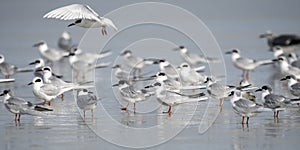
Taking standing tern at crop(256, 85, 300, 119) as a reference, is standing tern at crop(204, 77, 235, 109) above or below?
above

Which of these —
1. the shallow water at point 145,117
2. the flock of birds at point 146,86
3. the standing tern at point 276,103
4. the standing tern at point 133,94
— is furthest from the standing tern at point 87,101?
the standing tern at point 276,103

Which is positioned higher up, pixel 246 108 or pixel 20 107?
pixel 20 107

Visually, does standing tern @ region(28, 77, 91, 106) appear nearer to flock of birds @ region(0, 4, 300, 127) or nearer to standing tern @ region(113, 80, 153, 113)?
flock of birds @ region(0, 4, 300, 127)

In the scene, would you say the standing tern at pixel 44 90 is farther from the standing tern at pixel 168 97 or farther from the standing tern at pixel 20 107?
the standing tern at pixel 168 97

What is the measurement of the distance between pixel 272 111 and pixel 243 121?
100 cm

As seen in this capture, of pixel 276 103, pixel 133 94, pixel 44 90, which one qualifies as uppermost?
pixel 44 90

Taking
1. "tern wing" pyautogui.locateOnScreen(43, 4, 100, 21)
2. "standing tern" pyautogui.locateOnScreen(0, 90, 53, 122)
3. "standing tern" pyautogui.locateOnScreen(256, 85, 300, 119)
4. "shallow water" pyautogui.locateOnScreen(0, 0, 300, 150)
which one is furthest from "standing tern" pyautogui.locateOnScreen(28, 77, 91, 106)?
"standing tern" pyautogui.locateOnScreen(256, 85, 300, 119)

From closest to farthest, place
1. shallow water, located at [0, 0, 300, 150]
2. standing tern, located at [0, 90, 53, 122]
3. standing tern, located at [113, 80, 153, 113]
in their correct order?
shallow water, located at [0, 0, 300, 150] → standing tern, located at [0, 90, 53, 122] → standing tern, located at [113, 80, 153, 113]

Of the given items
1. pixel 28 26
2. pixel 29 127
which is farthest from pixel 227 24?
pixel 29 127

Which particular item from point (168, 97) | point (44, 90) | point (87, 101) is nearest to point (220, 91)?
point (168, 97)

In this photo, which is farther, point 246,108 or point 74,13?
point 74,13

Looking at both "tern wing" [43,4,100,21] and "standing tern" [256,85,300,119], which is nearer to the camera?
"standing tern" [256,85,300,119]

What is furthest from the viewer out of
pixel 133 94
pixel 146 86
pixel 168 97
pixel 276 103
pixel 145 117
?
pixel 146 86

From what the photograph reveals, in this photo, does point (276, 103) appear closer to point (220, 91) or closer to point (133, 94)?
point (220, 91)
